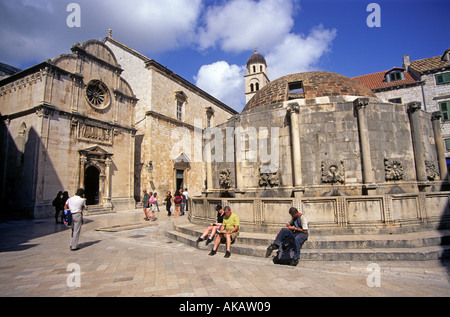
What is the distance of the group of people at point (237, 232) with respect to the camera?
5.82 m

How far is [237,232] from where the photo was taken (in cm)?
696

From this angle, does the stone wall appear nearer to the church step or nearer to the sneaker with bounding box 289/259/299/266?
the sneaker with bounding box 289/259/299/266

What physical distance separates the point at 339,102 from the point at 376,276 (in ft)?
21.7

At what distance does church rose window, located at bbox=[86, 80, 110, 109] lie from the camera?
68.6ft

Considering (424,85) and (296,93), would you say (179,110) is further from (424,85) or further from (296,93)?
(424,85)

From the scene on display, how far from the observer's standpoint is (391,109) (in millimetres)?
9453

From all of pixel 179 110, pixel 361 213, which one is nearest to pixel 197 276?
pixel 361 213

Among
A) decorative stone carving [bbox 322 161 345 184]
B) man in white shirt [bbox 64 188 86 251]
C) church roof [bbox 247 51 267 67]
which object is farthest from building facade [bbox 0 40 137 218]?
church roof [bbox 247 51 267 67]

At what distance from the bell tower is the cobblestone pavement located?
164ft

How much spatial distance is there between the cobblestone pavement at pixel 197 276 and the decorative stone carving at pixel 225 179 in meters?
4.13

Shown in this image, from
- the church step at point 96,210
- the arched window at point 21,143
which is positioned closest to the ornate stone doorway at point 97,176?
the church step at point 96,210

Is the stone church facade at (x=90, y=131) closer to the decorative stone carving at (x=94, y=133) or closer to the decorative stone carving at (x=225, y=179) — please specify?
the decorative stone carving at (x=94, y=133)

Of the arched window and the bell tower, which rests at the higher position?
the bell tower

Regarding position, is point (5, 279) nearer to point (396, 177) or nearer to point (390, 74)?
point (396, 177)
